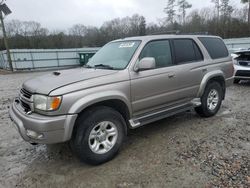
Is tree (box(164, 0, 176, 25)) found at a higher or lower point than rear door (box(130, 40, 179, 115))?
higher

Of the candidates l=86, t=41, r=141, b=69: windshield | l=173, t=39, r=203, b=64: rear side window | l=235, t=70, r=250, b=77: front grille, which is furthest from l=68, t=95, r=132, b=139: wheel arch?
l=235, t=70, r=250, b=77: front grille

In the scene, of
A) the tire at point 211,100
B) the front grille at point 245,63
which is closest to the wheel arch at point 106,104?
the tire at point 211,100

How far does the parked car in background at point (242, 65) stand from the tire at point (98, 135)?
21.9 feet

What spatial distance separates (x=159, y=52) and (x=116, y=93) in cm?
133

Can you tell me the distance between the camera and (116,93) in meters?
3.31

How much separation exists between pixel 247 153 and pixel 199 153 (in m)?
0.74

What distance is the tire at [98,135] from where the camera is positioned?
3.05 meters

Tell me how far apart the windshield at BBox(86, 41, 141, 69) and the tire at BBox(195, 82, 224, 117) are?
6.76 feet

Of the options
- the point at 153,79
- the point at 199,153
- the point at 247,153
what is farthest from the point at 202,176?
the point at 153,79

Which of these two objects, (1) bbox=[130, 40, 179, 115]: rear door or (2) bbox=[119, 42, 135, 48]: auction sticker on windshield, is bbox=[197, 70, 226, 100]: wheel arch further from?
(2) bbox=[119, 42, 135, 48]: auction sticker on windshield

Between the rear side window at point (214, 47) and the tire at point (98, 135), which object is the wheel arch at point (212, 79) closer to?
the rear side window at point (214, 47)

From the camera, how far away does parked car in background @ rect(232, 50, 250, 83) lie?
325 inches

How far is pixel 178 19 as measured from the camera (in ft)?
138

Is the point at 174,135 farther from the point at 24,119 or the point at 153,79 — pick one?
the point at 24,119
